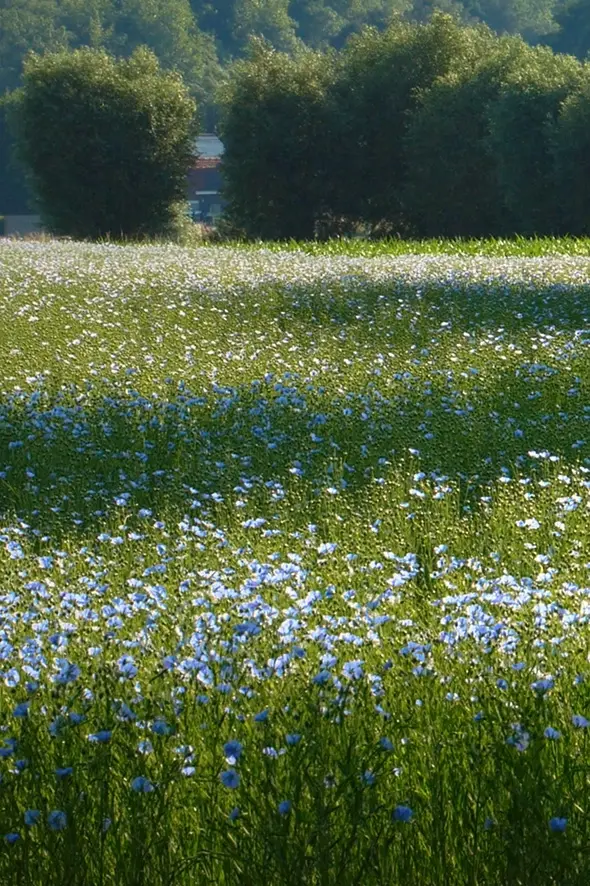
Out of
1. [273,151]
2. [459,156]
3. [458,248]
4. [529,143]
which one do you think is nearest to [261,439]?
[458,248]

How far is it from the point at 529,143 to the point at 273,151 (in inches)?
365

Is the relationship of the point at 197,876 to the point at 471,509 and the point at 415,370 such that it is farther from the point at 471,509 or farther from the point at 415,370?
the point at 415,370

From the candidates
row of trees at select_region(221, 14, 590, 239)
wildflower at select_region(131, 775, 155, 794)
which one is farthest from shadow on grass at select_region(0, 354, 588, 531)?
Result: row of trees at select_region(221, 14, 590, 239)

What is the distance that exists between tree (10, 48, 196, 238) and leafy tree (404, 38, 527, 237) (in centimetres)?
863

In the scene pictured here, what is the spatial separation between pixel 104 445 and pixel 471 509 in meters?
2.78

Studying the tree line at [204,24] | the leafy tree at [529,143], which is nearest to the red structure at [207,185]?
the tree line at [204,24]

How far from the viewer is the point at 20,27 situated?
4850 inches

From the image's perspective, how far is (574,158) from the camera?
1294 inches

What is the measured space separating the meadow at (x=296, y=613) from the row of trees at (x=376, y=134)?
85.1ft

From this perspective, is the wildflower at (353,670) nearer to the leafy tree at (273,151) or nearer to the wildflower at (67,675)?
the wildflower at (67,675)

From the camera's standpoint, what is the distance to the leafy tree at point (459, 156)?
3628 cm

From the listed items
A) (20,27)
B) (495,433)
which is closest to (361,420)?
(495,433)

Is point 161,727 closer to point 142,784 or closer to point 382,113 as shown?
point 142,784

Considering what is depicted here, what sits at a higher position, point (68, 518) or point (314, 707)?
point (314, 707)
